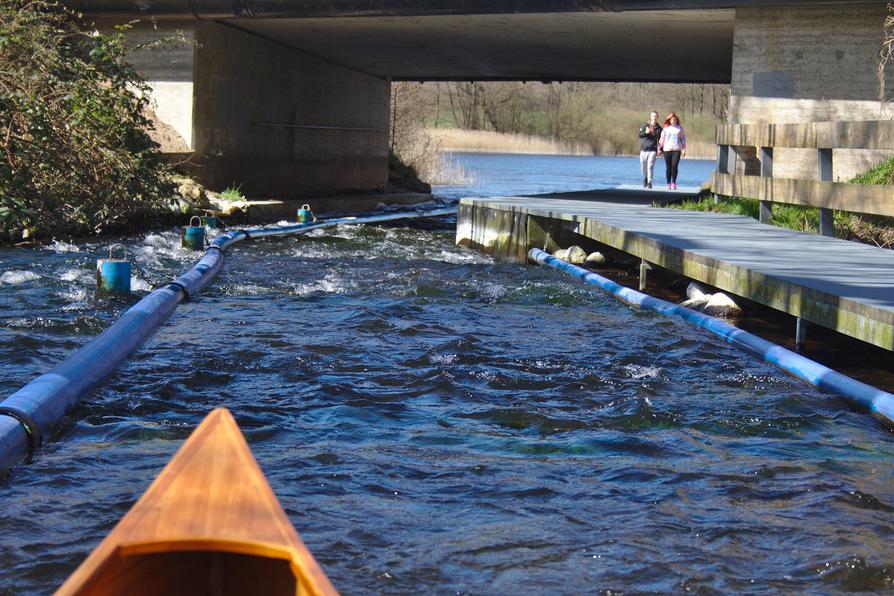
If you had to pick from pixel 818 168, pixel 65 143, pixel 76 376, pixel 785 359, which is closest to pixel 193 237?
pixel 65 143

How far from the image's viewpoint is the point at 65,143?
1515cm

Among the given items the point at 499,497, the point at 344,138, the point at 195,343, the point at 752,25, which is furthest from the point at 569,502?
the point at 344,138

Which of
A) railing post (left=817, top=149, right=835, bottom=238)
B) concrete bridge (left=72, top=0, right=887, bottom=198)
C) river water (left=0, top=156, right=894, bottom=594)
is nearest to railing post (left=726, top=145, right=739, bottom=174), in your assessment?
concrete bridge (left=72, top=0, right=887, bottom=198)

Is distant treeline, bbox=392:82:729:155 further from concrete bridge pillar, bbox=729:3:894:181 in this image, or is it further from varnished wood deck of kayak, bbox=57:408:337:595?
varnished wood deck of kayak, bbox=57:408:337:595

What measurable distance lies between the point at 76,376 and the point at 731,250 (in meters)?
5.98

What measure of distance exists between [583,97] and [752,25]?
8708 centimetres

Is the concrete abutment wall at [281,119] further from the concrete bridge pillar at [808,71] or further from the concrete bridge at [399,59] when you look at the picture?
the concrete bridge pillar at [808,71]

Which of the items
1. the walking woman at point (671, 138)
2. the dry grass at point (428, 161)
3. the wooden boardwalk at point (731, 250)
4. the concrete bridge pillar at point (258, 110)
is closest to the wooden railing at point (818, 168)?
the wooden boardwalk at point (731, 250)

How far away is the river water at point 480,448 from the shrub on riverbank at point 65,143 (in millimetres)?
4692

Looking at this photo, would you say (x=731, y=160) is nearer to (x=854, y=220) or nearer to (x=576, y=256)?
(x=576, y=256)

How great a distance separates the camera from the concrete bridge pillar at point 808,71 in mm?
16078

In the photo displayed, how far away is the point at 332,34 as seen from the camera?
2241 cm

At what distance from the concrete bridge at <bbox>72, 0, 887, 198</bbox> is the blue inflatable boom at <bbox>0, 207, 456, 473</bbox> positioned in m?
9.67

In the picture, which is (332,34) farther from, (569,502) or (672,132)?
(569,502)
